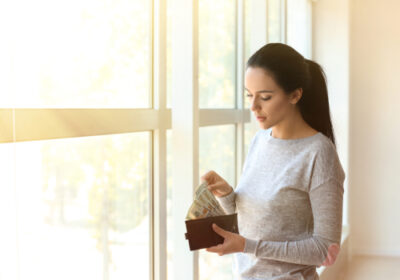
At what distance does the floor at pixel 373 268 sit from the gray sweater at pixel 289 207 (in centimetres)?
352

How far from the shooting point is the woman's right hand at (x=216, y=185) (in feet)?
5.54

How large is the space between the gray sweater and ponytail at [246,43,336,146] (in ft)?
0.27

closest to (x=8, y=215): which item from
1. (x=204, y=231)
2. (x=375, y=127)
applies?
(x=204, y=231)

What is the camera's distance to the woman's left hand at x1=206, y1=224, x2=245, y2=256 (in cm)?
147

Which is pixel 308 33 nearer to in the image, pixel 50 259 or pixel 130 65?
pixel 130 65

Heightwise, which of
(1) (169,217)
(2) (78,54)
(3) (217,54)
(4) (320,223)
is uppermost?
(3) (217,54)

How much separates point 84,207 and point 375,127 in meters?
4.95

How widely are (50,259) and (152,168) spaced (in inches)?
26.6

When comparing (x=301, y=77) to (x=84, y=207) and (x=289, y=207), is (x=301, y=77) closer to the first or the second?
(x=289, y=207)

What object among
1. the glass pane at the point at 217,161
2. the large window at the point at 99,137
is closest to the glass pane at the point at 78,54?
the large window at the point at 99,137

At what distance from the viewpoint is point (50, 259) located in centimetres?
126

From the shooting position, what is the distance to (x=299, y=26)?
519cm

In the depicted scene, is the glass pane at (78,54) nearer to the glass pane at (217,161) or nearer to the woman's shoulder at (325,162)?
the woman's shoulder at (325,162)

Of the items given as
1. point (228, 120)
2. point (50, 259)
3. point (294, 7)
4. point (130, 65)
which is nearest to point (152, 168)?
point (130, 65)
